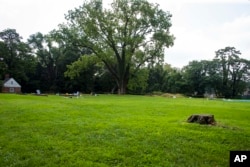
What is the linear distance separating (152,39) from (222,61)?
1325 inches

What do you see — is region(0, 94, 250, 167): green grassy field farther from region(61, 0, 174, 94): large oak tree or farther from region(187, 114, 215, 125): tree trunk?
region(61, 0, 174, 94): large oak tree

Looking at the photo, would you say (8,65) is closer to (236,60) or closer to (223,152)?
(236,60)

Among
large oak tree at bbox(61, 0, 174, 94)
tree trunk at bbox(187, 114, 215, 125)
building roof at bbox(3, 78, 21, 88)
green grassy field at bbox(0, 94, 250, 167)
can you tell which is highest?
large oak tree at bbox(61, 0, 174, 94)

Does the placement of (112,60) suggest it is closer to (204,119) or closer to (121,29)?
(121,29)

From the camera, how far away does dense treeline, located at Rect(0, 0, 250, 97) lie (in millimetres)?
41062

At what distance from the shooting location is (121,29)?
40906 millimetres

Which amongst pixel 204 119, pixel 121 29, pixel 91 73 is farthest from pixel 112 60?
pixel 204 119

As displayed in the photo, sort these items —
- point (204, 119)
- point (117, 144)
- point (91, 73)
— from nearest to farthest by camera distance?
1. point (117, 144)
2. point (204, 119)
3. point (91, 73)

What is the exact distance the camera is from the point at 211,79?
6612 cm

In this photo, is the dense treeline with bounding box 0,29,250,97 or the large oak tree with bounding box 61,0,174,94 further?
the dense treeline with bounding box 0,29,250,97

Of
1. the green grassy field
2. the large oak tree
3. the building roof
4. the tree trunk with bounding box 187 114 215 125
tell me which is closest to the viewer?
the green grassy field

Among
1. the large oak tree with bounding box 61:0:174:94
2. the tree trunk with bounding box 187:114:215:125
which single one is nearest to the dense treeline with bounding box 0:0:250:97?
the large oak tree with bounding box 61:0:174:94

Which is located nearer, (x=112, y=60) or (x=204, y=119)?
(x=204, y=119)

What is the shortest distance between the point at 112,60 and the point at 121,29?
560 cm
